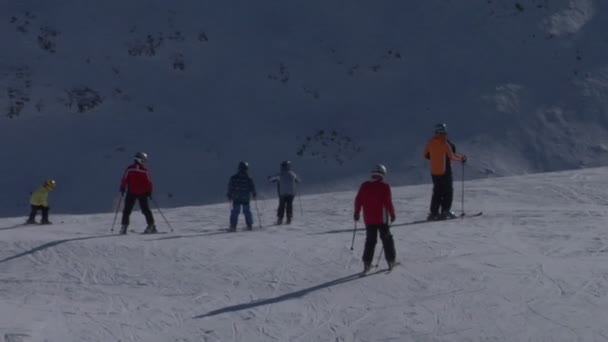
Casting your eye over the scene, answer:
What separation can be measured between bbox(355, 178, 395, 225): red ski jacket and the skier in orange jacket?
5.16 meters

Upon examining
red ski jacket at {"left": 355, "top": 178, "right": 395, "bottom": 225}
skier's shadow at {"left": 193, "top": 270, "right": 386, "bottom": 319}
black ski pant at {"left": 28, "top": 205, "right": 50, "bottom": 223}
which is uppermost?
red ski jacket at {"left": 355, "top": 178, "right": 395, "bottom": 225}

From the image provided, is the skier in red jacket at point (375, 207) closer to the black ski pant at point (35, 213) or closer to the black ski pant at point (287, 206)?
the black ski pant at point (287, 206)

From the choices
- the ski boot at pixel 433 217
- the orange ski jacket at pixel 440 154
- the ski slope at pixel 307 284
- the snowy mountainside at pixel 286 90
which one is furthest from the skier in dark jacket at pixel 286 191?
the snowy mountainside at pixel 286 90

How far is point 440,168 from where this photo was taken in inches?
752

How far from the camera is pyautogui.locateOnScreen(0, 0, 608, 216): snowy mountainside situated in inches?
1203

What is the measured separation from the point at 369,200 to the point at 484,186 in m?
11.0

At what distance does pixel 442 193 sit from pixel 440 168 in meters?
0.45

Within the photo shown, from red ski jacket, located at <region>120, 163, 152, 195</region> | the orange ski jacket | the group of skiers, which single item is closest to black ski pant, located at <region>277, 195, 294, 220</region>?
the group of skiers

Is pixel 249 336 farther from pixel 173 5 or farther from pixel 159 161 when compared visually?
pixel 173 5

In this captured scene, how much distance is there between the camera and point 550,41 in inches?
1474

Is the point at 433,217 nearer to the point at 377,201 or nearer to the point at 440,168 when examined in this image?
the point at 440,168

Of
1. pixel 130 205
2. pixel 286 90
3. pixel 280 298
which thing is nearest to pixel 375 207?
pixel 280 298

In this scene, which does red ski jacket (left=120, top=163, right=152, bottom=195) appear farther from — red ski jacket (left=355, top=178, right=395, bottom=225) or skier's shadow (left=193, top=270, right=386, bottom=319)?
red ski jacket (left=355, top=178, right=395, bottom=225)

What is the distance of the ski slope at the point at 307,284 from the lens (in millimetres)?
12109
